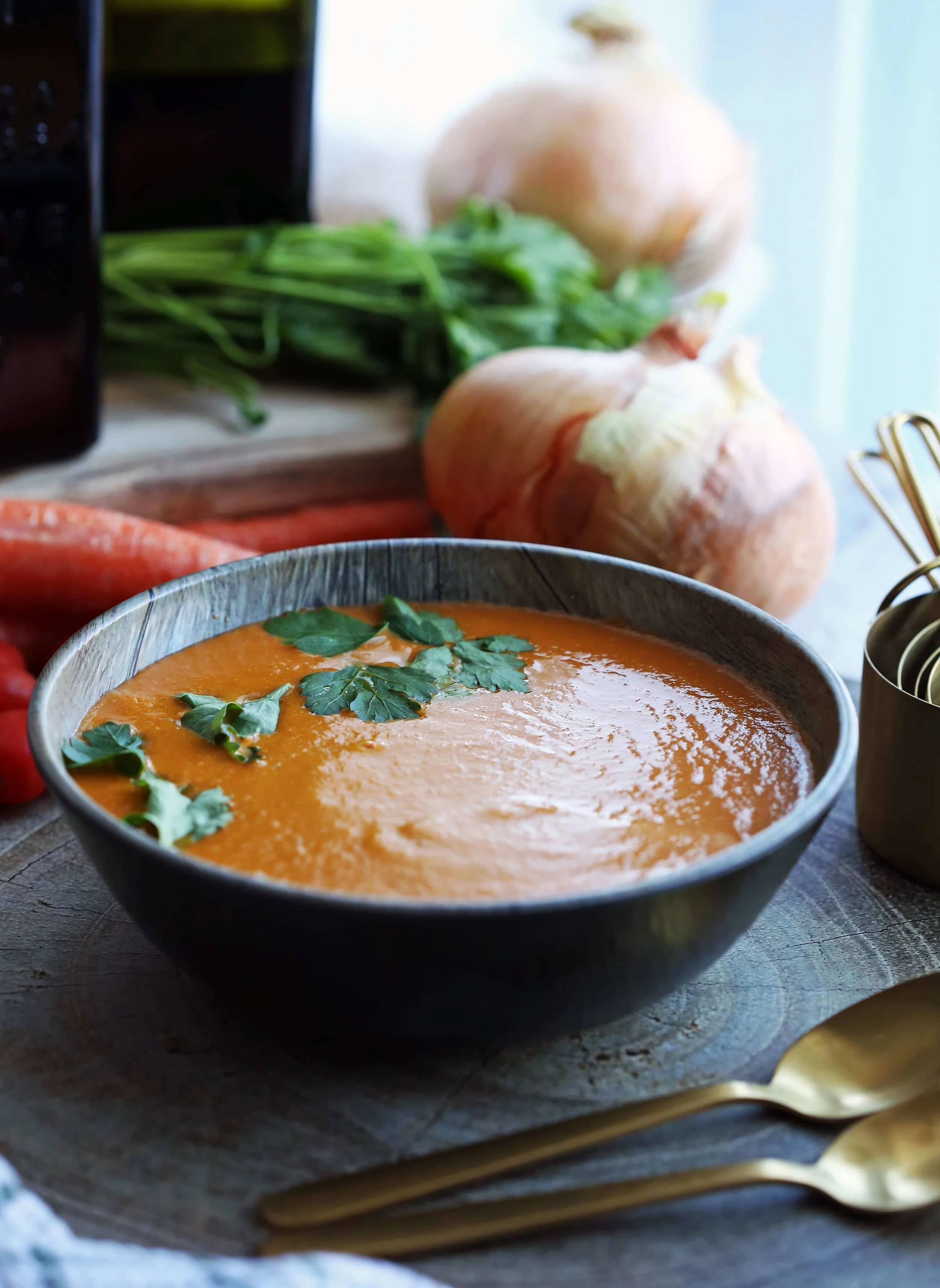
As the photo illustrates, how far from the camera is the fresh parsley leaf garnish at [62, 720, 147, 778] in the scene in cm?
106

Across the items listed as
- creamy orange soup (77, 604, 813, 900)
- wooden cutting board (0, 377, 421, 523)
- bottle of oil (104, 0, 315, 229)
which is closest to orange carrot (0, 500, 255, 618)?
wooden cutting board (0, 377, 421, 523)

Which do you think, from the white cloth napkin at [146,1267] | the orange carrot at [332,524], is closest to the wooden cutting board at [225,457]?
the orange carrot at [332,524]

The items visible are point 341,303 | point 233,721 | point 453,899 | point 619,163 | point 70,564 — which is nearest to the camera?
point 453,899

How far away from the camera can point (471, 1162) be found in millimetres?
871

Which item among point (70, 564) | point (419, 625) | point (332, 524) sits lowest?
point (332, 524)

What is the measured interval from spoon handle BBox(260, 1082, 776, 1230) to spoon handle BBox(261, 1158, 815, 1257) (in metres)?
0.01

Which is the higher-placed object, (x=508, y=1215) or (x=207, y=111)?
(x=207, y=111)

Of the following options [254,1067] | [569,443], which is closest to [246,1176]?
[254,1067]

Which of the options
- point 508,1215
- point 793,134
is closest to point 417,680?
point 508,1215

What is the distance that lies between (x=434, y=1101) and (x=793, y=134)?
340cm

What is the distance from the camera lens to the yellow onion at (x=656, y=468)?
65.8 inches

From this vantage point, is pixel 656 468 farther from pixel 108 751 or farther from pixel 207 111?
pixel 207 111

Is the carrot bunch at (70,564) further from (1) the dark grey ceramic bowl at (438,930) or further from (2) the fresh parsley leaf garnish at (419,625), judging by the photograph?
(1) the dark grey ceramic bowl at (438,930)

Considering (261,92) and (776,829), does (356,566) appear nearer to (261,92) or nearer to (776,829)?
(776,829)
